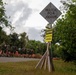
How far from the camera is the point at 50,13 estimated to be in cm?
2069

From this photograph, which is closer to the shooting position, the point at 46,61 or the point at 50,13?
the point at 50,13

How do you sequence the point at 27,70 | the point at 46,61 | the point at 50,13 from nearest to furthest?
the point at 27,70 → the point at 50,13 → the point at 46,61

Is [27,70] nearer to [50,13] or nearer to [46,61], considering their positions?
[46,61]

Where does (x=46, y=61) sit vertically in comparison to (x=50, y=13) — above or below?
below

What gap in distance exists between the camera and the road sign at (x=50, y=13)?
2070cm

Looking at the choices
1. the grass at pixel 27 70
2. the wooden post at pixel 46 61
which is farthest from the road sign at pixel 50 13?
the grass at pixel 27 70

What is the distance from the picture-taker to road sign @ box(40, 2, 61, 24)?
20703 mm

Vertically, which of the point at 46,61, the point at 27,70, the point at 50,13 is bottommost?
the point at 27,70

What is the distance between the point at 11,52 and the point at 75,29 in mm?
27250

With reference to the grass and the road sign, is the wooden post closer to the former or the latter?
the grass

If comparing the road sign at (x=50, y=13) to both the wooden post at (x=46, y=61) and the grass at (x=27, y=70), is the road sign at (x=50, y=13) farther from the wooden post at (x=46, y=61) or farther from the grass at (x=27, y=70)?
the grass at (x=27, y=70)

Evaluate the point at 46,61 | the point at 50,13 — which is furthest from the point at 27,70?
the point at 50,13

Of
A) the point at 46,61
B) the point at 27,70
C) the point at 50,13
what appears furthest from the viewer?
the point at 46,61

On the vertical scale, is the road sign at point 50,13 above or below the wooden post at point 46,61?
above
